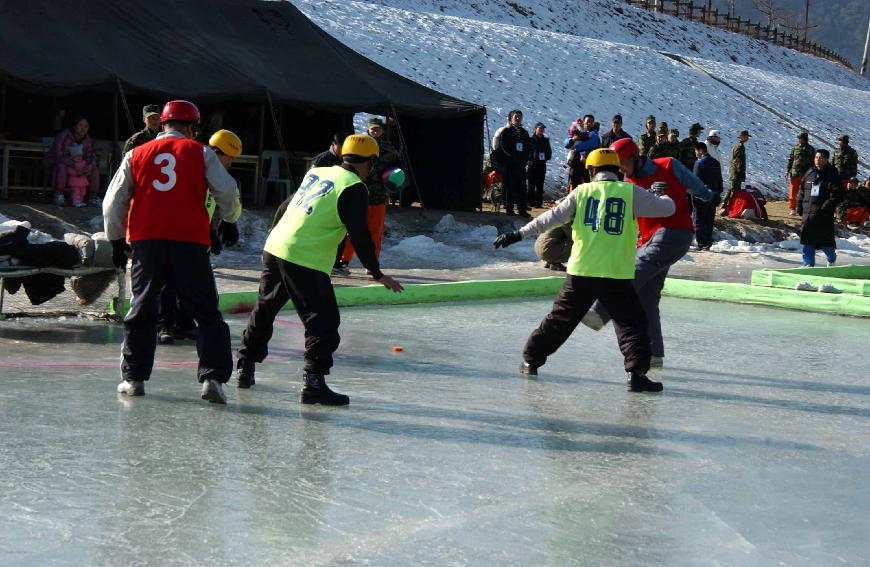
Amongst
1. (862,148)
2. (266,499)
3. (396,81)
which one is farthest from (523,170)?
(862,148)

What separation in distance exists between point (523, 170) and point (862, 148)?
28271 millimetres

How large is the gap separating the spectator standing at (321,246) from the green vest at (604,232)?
1.36 meters

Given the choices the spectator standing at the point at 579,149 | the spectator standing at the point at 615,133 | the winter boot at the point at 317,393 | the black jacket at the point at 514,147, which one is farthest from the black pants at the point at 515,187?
the winter boot at the point at 317,393

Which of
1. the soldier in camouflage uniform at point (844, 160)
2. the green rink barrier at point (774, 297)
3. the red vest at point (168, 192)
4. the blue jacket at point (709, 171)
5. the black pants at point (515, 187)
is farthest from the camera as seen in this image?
the soldier in camouflage uniform at point (844, 160)

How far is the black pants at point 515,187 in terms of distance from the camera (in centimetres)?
2134

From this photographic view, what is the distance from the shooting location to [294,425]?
6.38m

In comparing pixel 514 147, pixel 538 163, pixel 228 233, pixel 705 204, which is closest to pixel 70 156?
pixel 514 147

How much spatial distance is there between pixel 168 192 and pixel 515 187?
1521 centimetres

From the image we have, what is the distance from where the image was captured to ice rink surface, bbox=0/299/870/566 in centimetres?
446

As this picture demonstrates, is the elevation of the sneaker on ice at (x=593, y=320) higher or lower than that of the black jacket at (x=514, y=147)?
lower

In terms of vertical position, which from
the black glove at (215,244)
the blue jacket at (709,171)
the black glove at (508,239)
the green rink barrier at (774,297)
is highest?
the blue jacket at (709,171)

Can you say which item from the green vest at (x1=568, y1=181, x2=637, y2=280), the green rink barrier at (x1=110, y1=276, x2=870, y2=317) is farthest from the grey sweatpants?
the green rink barrier at (x1=110, y1=276, x2=870, y2=317)

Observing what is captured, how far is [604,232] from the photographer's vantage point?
7762 millimetres

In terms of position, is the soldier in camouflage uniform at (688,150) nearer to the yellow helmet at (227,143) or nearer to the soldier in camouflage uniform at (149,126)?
the soldier in camouflage uniform at (149,126)
